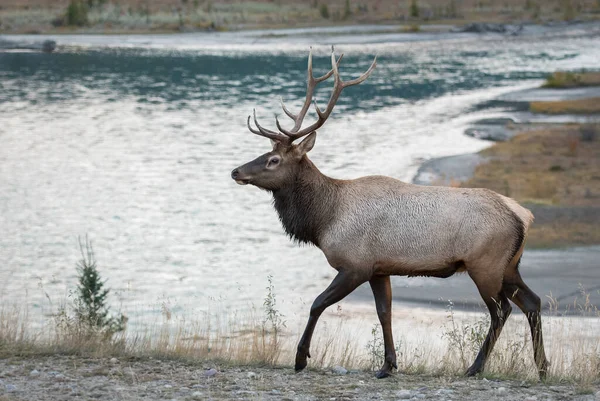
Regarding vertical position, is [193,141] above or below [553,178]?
below

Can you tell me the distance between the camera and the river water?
18578 millimetres

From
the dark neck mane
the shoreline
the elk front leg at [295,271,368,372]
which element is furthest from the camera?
the shoreline

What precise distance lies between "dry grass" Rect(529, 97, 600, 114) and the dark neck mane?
30.7 m

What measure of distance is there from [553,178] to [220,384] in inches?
727

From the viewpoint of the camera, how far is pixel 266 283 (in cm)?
1770

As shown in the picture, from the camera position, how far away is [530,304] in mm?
8820

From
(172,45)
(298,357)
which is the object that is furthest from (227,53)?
(298,357)

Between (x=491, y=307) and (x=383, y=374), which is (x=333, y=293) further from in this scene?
(x=491, y=307)

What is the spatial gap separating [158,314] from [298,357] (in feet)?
23.4

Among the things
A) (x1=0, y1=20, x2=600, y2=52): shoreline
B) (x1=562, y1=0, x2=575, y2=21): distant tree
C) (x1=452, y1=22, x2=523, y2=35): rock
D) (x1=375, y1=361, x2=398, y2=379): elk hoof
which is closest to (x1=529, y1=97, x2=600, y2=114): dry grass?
(x1=0, y1=20, x2=600, y2=52): shoreline

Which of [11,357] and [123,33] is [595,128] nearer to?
[11,357]

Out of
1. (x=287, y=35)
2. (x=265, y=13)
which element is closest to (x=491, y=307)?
(x=287, y=35)

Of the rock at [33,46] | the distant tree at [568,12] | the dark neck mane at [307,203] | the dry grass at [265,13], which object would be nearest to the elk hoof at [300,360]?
the dark neck mane at [307,203]

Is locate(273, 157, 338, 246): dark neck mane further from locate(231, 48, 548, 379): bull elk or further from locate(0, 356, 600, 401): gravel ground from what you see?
locate(0, 356, 600, 401): gravel ground
